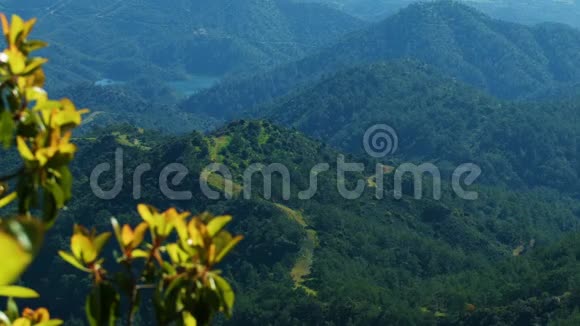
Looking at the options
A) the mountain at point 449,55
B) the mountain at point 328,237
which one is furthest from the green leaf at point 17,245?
the mountain at point 449,55

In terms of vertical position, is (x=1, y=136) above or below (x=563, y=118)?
above

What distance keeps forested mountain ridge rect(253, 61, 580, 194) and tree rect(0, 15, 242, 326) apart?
93.3 m

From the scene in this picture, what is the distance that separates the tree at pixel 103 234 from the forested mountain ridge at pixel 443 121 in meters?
93.3

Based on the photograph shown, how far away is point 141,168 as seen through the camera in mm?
53562

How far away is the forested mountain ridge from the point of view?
3711 inches

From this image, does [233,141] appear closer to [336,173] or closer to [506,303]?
[336,173]

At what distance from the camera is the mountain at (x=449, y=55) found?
15912 centimetres

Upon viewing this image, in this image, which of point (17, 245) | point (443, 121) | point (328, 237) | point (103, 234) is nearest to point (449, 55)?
point (443, 121)

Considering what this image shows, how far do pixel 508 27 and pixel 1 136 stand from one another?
568ft

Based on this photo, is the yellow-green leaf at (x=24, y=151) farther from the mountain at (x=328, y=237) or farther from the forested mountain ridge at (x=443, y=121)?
the forested mountain ridge at (x=443, y=121)

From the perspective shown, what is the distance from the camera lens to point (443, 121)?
103 m

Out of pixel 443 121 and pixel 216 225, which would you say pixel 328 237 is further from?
pixel 443 121

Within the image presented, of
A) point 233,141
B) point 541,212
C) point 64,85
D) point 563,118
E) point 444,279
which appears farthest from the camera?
point 64,85

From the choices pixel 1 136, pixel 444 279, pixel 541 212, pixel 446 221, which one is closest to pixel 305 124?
pixel 541 212
